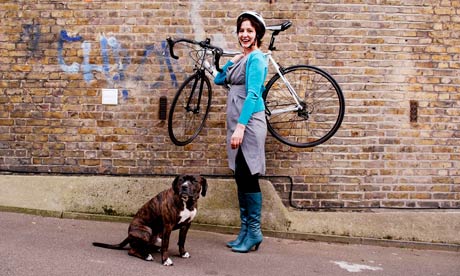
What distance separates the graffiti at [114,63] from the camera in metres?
5.68

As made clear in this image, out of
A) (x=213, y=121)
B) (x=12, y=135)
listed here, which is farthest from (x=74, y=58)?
(x=213, y=121)

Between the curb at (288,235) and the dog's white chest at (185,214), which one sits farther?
the curb at (288,235)

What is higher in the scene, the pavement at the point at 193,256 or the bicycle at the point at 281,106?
the bicycle at the point at 281,106

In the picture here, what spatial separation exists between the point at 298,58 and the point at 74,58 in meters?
2.69

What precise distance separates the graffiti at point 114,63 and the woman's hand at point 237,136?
1720mm

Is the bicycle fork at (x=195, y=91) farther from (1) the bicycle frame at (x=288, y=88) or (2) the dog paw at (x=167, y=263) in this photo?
(2) the dog paw at (x=167, y=263)

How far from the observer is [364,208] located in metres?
5.53

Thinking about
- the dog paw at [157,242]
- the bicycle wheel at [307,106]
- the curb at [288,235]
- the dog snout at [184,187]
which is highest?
the bicycle wheel at [307,106]

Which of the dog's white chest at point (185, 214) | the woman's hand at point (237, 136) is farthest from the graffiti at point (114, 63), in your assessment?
the dog's white chest at point (185, 214)

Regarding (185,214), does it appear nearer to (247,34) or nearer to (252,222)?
(252,222)

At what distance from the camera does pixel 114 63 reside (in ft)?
18.7

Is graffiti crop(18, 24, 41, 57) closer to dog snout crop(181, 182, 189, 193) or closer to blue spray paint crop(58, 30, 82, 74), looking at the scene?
blue spray paint crop(58, 30, 82, 74)

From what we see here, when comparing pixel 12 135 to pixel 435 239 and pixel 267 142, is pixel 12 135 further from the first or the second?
pixel 435 239

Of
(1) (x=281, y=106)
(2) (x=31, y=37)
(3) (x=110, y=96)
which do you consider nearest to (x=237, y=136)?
(1) (x=281, y=106)
